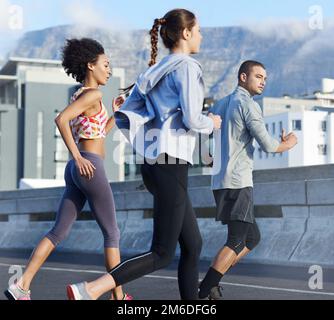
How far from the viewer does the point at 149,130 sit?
542 centimetres

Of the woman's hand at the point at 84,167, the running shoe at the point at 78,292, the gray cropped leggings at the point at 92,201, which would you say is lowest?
the running shoe at the point at 78,292

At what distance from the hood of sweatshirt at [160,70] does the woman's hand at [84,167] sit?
1019 millimetres

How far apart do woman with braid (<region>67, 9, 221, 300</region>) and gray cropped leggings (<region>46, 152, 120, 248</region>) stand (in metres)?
0.99

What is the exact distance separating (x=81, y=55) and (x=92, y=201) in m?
1.13

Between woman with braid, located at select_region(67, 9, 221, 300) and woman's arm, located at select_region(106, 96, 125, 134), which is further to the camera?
woman's arm, located at select_region(106, 96, 125, 134)

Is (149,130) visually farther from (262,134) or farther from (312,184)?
(312,184)

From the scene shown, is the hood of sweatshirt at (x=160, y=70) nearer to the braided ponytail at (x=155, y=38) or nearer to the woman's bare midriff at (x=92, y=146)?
the braided ponytail at (x=155, y=38)

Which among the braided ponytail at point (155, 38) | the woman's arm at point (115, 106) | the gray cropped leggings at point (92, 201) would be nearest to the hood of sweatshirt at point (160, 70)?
the braided ponytail at point (155, 38)

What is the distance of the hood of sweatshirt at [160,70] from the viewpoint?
5363 mm

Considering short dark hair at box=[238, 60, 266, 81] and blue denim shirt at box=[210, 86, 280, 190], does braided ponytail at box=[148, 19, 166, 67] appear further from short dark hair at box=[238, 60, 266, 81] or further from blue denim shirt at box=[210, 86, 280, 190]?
short dark hair at box=[238, 60, 266, 81]

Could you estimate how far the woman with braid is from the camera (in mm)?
5297

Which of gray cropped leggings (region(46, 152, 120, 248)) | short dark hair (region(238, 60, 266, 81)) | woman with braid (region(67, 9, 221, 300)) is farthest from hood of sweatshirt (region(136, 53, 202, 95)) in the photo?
short dark hair (region(238, 60, 266, 81))

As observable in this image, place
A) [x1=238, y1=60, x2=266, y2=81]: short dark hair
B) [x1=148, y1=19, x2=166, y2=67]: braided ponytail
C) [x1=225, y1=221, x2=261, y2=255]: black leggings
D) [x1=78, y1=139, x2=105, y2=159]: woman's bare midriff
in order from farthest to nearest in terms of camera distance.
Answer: [x1=238, y1=60, x2=266, y2=81]: short dark hair < [x1=225, y1=221, x2=261, y2=255]: black leggings < [x1=78, y1=139, x2=105, y2=159]: woman's bare midriff < [x1=148, y1=19, x2=166, y2=67]: braided ponytail
